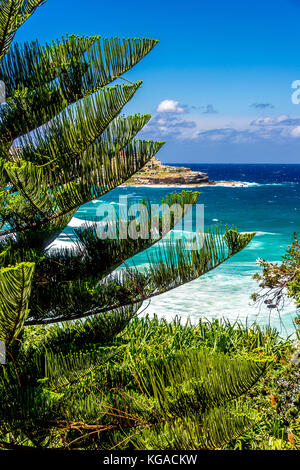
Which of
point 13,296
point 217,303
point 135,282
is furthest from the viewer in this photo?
point 217,303

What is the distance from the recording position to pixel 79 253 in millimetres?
3068

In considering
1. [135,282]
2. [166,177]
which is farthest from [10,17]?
[166,177]

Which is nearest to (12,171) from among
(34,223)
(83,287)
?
(34,223)


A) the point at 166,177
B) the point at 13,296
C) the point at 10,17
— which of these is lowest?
the point at 166,177

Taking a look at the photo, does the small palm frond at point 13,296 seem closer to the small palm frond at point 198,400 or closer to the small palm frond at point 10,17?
the small palm frond at point 198,400

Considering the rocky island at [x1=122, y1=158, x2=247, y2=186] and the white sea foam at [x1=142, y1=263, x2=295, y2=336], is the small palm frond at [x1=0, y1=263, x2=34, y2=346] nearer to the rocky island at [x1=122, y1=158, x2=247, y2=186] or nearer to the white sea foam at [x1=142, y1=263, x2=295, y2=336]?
the white sea foam at [x1=142, y1=263, x2=295, y2=336]

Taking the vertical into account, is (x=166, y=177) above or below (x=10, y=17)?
below

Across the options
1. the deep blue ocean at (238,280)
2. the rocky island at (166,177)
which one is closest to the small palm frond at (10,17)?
the deep blue ocean at (238,280)

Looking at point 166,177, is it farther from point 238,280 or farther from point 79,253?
point 79,253

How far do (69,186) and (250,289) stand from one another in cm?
1098

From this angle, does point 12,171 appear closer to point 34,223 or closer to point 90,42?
point 34,223

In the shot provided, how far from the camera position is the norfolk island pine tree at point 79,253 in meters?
2.59

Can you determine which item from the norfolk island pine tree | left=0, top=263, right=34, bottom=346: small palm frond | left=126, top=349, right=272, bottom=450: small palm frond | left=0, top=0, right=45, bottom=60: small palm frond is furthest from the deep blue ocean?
left=0, top=0, right=45, bottom=60: small palm frond
